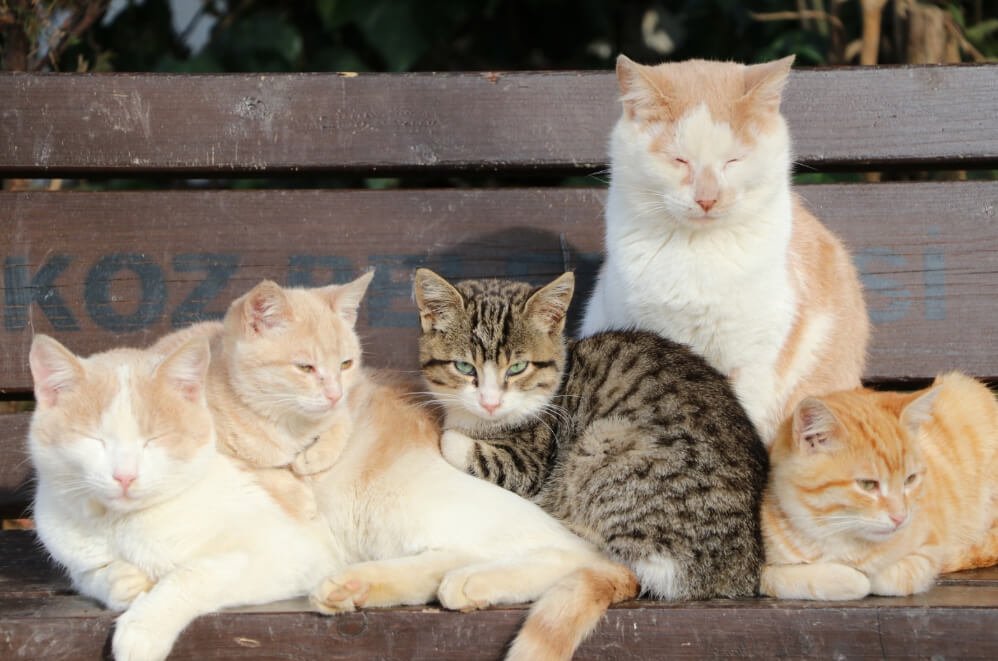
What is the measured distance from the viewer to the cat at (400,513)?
6.88ft

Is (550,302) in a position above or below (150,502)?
above

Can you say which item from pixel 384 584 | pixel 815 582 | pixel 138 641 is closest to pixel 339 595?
pixel 384 584

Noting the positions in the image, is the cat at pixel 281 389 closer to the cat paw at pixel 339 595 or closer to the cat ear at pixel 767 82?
the cat paw at pixel 339 595

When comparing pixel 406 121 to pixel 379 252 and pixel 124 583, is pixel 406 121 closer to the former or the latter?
pixel 379 252

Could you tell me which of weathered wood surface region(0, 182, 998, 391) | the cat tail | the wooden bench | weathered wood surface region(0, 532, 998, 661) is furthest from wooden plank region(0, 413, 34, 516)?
the cat tail

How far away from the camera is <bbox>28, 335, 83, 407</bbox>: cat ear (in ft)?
6.91

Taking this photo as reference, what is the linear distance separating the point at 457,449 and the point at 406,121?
122cm

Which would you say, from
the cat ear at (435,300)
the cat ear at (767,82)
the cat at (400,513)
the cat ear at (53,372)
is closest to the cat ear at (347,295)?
the cat at (400,513)

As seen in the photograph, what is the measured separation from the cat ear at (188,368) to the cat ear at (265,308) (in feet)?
0.55

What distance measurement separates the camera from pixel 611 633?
6.68 ft

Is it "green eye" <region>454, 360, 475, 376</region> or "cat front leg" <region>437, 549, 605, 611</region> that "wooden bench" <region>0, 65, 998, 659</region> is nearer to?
"green eye" <region>454, 360, 475, 376</region>

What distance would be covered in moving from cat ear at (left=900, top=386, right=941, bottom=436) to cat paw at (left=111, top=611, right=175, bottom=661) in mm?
1611

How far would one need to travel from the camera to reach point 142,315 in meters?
3.15

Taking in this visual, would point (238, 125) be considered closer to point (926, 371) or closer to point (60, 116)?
point (60, 116)
